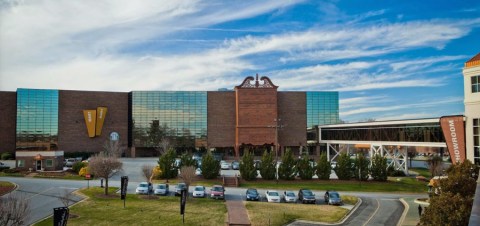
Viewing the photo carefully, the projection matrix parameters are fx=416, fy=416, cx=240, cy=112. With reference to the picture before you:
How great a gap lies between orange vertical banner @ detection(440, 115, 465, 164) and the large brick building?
4281 centimetres

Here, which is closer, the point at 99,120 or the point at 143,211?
the point at 143,211

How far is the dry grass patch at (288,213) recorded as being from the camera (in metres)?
27.4

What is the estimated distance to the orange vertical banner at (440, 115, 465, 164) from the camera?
2958cm

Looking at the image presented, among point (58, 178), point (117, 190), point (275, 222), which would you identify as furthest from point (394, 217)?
point (58, 178)

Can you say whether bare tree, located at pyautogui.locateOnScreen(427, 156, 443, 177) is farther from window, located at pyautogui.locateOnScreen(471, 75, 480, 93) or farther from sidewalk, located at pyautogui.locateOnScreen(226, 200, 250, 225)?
sidewalk, located at pyautogui.locateOnScreen(226, 200, 250, 225)

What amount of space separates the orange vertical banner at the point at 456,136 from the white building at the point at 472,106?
1.50 m

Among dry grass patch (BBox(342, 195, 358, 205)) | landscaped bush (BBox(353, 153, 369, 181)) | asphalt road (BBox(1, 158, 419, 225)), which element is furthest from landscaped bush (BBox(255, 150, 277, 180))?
dry grass patch (BBox(342, 195, 358, 205))

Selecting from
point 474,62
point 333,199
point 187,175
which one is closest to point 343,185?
point 333,199

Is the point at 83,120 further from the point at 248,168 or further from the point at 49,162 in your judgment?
the point at 248,168

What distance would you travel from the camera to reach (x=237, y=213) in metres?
29.4

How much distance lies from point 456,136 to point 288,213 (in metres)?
13.4

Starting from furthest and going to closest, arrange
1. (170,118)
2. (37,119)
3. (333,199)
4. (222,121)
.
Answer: (170,118)
(222,121)
(37,119)
(333,199)

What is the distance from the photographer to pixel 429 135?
4731 centimetres

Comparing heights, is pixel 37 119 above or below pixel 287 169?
above
